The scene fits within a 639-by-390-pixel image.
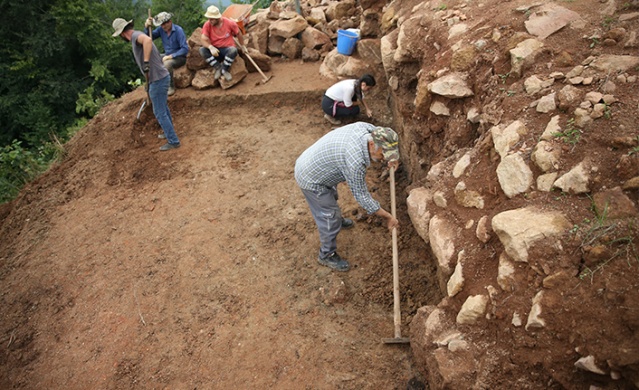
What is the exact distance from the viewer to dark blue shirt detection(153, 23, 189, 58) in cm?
721

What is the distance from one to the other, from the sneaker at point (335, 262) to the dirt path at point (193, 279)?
0.10 meters

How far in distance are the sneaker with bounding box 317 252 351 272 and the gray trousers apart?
0.15 metres

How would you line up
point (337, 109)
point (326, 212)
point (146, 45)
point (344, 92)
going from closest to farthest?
1. point (326, 212)
2. point (146, 45)
3. point (344, 92)
4. point (337, 109)

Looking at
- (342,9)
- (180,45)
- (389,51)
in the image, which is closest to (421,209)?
(389,51)

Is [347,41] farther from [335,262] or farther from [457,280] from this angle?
[457,280]

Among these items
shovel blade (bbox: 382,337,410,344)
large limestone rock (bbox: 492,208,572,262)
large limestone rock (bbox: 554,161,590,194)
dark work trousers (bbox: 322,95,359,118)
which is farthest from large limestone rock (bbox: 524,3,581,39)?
dark work trousers (bbox: 322,95,359,118)

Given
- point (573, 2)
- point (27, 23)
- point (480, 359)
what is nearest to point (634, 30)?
point (573, 2)

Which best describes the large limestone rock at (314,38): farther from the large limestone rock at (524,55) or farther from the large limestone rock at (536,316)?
the large limestone rock at (536,316)

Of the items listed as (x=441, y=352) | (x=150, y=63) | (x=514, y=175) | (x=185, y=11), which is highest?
(x=150, y=63)

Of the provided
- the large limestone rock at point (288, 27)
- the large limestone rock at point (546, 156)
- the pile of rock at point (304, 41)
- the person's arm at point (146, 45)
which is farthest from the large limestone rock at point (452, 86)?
the large limestone rock at point (288, 27)

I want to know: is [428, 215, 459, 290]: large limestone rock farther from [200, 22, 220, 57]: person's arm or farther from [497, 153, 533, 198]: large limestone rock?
[200, 22, 220, 57]: person's arm

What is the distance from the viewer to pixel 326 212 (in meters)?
3.94

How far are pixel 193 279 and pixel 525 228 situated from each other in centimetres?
333

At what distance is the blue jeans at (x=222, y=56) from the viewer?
7.38 m
